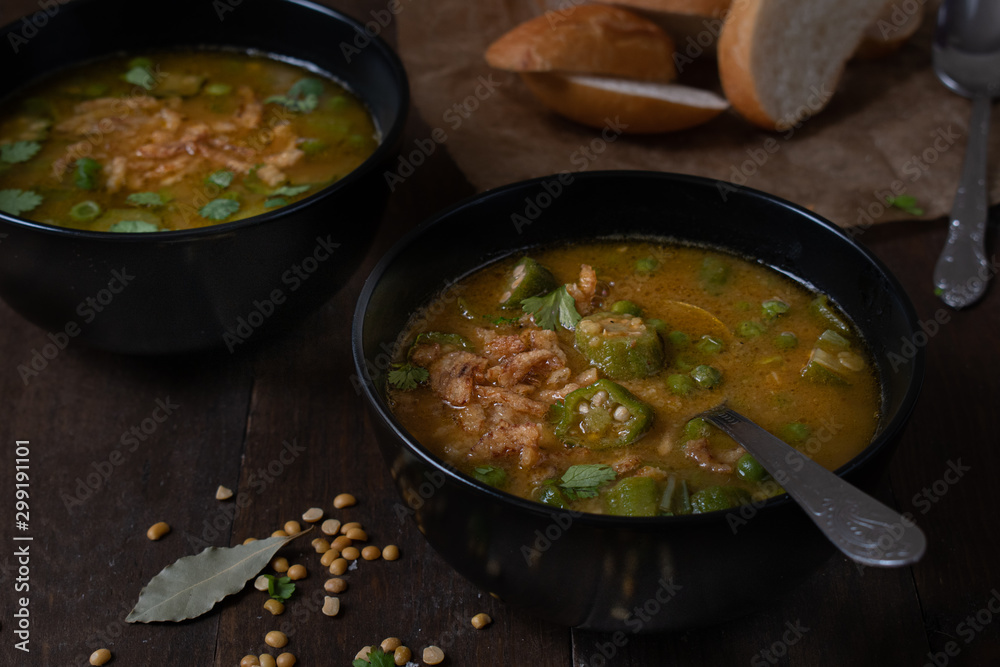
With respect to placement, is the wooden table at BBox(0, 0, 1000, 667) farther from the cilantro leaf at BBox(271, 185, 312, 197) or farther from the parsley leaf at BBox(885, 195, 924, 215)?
the cilantro leaf at BBox(271, 185, 312, 197)

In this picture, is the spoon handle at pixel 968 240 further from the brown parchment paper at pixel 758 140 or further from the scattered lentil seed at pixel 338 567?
the scattered lentil seed at pixel 338 567

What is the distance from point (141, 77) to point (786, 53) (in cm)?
258

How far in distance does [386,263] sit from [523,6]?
2.63 metres

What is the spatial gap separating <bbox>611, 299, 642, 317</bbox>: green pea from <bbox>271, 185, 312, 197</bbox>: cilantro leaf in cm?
115

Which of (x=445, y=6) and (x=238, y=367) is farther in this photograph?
(x=445, y=6)

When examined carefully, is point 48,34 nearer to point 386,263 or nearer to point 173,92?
point 173,92

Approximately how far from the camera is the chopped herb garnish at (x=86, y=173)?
3.29 m

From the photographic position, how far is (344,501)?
2865mm

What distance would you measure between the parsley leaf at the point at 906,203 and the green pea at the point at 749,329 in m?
1.39

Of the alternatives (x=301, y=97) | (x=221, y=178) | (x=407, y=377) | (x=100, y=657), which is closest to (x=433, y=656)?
(x=407, y=377)

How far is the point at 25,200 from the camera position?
10.6ft

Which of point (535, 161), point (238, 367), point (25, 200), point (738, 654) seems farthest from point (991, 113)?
point (25, 200)

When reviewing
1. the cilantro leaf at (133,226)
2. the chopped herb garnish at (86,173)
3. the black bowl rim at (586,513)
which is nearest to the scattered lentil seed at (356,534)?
the black bowl rim at (586,513)

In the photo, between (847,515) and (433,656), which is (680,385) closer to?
(847,515)
